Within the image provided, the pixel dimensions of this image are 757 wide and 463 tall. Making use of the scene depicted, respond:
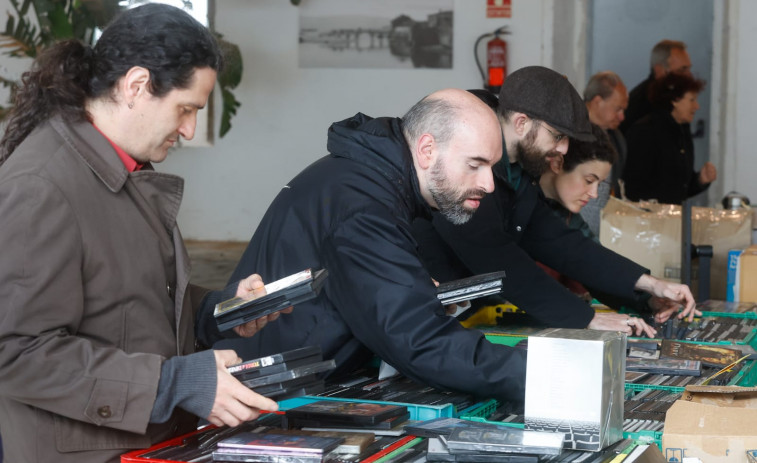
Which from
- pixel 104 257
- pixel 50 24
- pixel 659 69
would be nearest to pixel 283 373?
pixel 104 257

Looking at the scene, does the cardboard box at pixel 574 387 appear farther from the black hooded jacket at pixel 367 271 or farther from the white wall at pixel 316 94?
the white wall at pixel 316 94

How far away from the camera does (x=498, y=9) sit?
7781 millimetres

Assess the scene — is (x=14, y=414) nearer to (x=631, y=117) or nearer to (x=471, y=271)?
(x=471, y=271)

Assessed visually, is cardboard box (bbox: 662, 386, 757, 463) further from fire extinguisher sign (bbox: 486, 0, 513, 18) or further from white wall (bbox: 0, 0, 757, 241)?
fire extinguisher sign (bbox: 486, 0, 513, 18)

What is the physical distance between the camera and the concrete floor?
7457mm

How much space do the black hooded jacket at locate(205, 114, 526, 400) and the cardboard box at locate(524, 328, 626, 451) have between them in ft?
0.91

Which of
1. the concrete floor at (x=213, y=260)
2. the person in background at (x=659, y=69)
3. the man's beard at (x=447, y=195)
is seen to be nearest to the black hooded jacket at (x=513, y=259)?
the man's beard at (x=447, y=195)

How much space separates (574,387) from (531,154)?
155cm

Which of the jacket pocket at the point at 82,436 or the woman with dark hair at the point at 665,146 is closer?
the jacket pocket at the point at 82,436

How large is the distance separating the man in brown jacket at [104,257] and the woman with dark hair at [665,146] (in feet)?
15.4

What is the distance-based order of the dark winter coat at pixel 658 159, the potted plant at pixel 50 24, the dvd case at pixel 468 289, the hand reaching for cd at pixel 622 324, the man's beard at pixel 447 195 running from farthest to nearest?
the dark winter coat at pixel 658 159 < the potted plant at pixel 50 24 < the hand reaching for cd at pixel 622 324 < the man's beard at pixel 447 195 < the dvd case at pixel 468 289

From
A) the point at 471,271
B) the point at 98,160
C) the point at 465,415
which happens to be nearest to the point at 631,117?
the point at 471,271

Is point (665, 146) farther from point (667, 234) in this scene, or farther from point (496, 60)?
point (667, 234)

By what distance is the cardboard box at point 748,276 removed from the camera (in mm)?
3832
